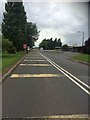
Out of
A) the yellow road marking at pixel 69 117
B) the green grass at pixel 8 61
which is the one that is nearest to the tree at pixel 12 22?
the green grass at pixel 8 61

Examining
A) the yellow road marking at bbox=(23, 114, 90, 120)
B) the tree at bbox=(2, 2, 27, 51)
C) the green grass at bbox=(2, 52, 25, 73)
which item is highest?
the tree at bbox=(2, 2, 27, 51)

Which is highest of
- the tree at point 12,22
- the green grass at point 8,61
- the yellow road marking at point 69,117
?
the tree at point 12,22

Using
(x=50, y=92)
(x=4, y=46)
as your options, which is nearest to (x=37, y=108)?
(x=50, y=92)

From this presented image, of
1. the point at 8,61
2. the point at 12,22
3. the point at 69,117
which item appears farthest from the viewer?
the point at 12,22

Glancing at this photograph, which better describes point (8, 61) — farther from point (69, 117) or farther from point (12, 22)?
point (12, 22)

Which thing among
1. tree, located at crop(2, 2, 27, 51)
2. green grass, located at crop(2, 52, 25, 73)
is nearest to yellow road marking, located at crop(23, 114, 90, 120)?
green grass, located at crop(2, 52, 25, 73)

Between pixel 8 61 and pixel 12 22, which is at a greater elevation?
pixel 12 22

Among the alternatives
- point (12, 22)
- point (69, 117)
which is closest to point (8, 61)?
point (69, 117)

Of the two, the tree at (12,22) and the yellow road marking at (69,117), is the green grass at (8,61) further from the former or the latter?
the tree at (12,22)

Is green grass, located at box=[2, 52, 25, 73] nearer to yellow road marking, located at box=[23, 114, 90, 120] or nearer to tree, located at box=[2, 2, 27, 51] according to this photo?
yellow road marking, located at box=[23, 114, 90, 120]

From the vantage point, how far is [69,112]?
8.59m

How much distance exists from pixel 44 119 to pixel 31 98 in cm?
294

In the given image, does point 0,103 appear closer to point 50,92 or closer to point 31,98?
point 31,98

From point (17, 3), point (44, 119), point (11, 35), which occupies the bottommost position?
point (44, 119)
